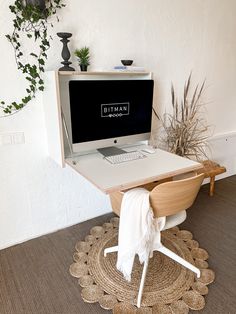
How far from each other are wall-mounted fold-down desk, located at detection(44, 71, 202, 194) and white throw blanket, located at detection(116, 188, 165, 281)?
11 centimetres

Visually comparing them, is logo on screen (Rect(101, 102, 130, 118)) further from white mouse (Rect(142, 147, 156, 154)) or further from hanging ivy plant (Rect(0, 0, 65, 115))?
hanging ivy plant (Rect(0, 0, 65, 115))

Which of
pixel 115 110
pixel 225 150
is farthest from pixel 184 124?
pixel 225 150

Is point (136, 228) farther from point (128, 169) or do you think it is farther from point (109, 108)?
point (109, 108)

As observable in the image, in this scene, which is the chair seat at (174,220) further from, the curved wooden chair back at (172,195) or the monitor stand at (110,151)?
the monitor stand at (110,151)

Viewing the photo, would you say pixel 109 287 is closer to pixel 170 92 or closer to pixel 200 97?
pixel 170 92

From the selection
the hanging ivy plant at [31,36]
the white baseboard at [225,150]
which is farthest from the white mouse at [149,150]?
the white baseboard at [225,150]

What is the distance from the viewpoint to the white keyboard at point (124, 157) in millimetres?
1815

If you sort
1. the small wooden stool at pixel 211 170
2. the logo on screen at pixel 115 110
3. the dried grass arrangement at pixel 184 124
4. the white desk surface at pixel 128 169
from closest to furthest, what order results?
the white desk surface at pixel 128 169
the logo on screen at pixel 115 110
the dried grass arrangement at pixel 184 124
the small wooden stool at pixel 211 170

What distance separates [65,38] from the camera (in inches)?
68.5

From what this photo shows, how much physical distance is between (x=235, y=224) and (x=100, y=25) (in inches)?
87.9

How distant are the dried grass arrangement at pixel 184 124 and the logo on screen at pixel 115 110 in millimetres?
600

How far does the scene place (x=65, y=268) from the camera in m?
1.83

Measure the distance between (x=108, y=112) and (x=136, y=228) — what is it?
0.96m

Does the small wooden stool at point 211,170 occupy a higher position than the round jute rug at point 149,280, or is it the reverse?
the small wooden stool at point 211,170
